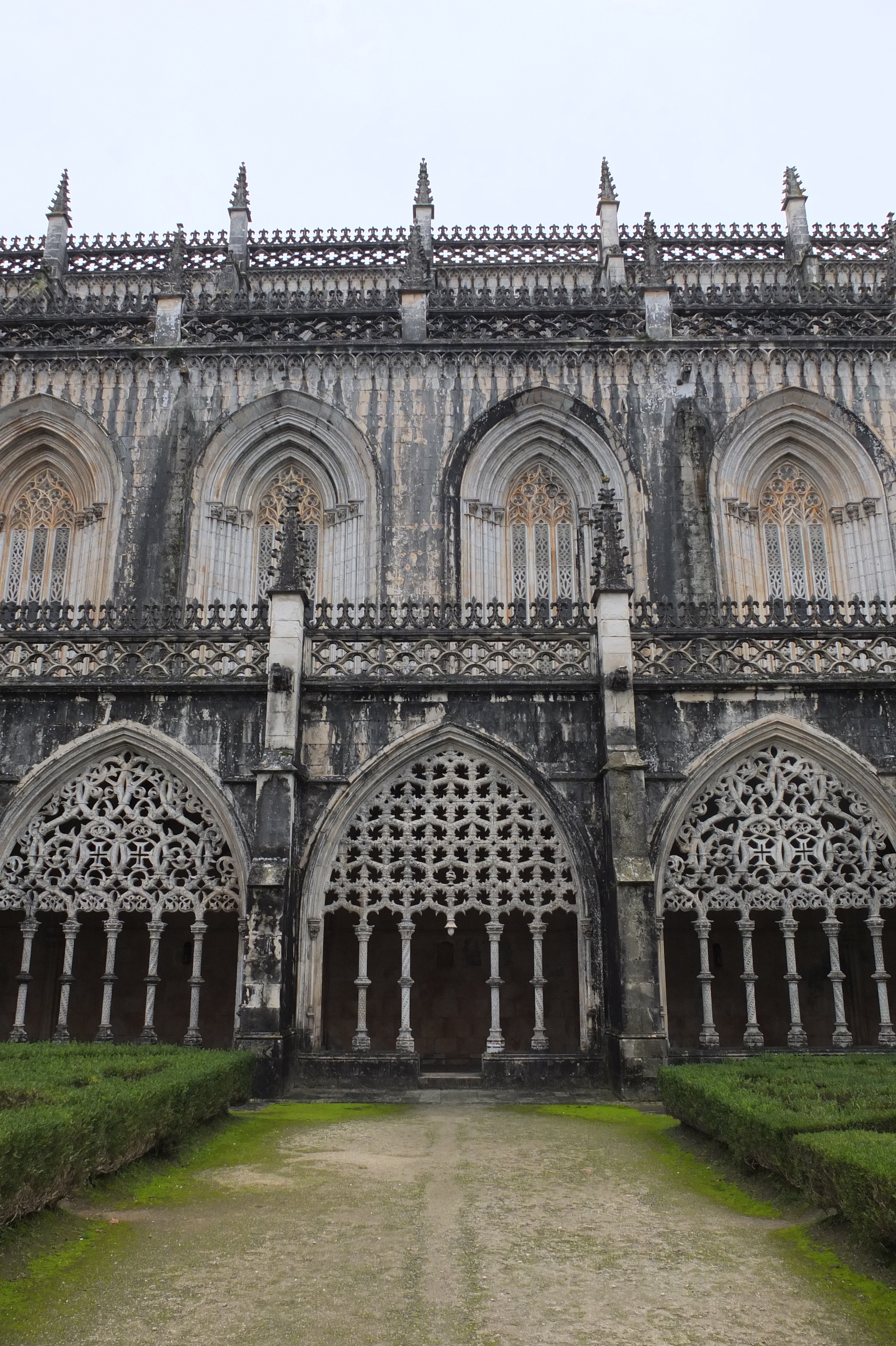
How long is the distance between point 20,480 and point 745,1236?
68.7ft

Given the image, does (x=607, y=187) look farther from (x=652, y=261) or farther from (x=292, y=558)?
(x=292, y=558)

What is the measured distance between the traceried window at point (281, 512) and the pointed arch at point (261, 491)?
5 centimetres

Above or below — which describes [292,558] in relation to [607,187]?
below

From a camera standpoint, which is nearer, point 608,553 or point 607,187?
point 608,553

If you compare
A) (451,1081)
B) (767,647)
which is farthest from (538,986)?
(767,647)

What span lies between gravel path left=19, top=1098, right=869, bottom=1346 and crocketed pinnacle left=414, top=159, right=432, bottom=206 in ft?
81.0

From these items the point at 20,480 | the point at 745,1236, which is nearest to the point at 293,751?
the point at 745,1236

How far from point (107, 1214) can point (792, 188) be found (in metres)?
28.4

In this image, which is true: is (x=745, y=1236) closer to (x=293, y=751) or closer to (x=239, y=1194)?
(x=239, y=1194)

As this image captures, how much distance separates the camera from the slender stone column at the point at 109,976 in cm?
1417

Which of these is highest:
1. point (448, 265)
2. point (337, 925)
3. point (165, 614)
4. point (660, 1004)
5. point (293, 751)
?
point (448, 265)

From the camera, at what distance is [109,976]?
14336mm

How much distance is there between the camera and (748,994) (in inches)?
555

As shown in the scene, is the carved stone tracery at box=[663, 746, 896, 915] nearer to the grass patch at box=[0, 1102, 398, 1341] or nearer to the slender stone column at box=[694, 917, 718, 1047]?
the slender stone column at box=[694, 917, 718, 1047]
